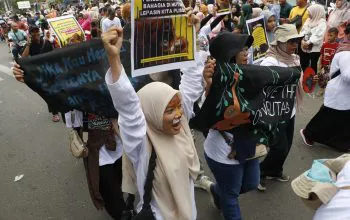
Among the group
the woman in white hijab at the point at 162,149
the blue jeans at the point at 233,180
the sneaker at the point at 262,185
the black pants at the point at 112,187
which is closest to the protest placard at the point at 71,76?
the black pants at the point at 112,187

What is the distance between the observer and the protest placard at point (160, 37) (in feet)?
6.37

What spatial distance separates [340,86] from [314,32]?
124 inches

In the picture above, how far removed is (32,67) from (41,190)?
2072mm

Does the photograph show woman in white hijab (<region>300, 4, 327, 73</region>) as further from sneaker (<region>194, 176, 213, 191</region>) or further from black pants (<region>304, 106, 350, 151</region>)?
sneaker (<region>194, 176, 213, 191</region>)

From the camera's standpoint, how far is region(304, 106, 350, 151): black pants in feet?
13.9

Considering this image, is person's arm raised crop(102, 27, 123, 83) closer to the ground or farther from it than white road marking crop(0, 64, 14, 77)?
farther from it

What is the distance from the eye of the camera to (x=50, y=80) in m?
2.54

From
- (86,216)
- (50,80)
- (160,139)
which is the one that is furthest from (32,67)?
(86,216)

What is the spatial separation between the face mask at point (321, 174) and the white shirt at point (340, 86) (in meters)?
2.44

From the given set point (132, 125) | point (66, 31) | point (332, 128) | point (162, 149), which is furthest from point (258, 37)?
point (132, 125)

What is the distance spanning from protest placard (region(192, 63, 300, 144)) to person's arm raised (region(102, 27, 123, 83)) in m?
0.77

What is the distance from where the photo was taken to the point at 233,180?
8.89ft

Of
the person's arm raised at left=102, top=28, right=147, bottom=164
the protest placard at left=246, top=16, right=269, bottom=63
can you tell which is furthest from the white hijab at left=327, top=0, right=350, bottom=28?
the person's arm raised at left=102, top=28, right=147, bottom=164

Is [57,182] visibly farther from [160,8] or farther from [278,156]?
[160,8]
